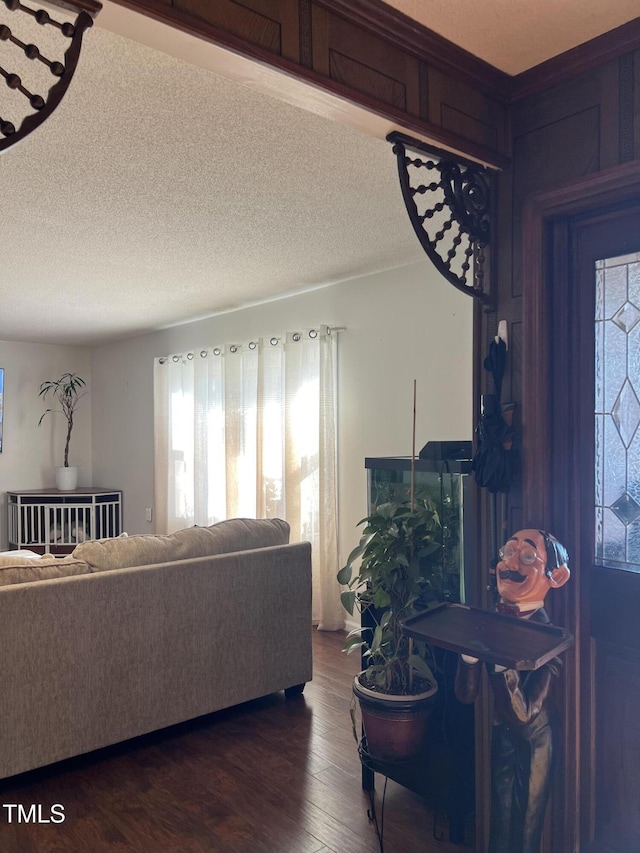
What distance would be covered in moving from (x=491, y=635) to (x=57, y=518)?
19.9ft

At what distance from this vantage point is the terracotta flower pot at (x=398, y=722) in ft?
6.84

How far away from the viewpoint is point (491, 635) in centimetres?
161

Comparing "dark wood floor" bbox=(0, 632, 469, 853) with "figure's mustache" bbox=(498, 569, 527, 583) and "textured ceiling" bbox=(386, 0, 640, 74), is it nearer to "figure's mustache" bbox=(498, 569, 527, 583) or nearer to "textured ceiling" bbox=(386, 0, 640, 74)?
"figure's mustache" bbox=(498, 569, 527, 583)

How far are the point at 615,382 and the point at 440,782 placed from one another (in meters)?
1.37

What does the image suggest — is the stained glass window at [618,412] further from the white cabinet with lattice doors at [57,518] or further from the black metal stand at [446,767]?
the white cabinet with lattice doors at [57,518]

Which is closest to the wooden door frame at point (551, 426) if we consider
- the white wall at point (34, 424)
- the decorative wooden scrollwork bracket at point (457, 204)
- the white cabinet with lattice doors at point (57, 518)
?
the decorative wooden scrollwork bracket at point (457, 204)

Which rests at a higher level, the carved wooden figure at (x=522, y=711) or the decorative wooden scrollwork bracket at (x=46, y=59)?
the decorative wooden scrollwork bracket at (x=46, y=59)

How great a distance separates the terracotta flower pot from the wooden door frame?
1.40ft

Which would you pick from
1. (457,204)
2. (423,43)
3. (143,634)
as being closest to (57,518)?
(143,634)

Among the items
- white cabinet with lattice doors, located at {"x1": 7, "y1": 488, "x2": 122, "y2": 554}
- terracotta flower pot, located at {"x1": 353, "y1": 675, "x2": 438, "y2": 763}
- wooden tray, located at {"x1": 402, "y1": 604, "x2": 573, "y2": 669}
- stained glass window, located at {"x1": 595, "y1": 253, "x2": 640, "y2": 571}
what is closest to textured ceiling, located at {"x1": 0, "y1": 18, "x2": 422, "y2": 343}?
stained glass window, located at {"x1": 595, "y1": 253, "x2": 640, "y2": 571}

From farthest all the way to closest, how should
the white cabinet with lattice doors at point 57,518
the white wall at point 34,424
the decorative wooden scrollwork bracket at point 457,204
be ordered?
the white wall at point 34,424 < the white cabinet with lattice doors at point 57,518 < the decorative wooden scrollwork bracket at point 457,204

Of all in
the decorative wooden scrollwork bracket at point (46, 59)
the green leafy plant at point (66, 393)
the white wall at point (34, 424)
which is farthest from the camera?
the green leafy plant at point (66, 393)

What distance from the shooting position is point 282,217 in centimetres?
315

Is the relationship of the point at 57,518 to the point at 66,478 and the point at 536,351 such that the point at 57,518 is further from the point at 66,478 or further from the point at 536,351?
the point at 536,351
